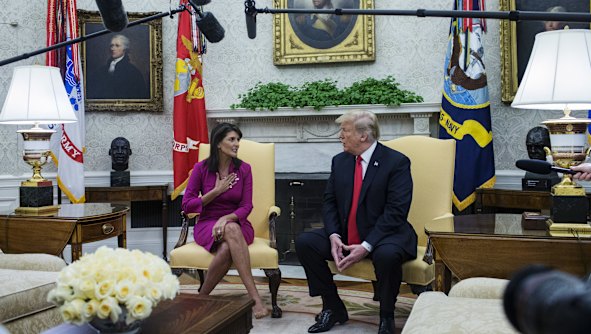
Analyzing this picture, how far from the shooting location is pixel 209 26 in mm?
2445

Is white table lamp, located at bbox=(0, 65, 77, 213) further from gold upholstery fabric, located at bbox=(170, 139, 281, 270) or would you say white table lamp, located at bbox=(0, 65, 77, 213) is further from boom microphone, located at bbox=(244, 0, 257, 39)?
boom microphone, located at bbox=(244, 0, 257, 39)

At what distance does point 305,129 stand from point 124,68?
2208mm

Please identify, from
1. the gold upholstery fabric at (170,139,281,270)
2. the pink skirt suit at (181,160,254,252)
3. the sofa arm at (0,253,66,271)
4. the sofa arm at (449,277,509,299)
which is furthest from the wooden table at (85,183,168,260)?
the sofa arm at (449,277,509,299)

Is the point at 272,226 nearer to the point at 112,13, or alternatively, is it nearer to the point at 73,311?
the point at 73,311

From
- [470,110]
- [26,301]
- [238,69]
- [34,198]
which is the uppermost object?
[238,69]

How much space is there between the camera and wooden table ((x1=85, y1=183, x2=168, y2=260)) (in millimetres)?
5844

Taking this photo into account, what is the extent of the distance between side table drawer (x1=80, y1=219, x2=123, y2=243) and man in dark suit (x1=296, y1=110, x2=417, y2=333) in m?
1.36

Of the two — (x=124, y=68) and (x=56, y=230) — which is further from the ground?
(x=124, y=68)

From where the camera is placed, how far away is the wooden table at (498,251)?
8.54 ft

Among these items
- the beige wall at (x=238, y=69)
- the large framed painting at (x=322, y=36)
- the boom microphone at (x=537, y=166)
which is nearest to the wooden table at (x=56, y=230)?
the beige wall at (x=238, y=69)

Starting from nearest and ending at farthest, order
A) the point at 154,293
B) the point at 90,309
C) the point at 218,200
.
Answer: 1. the point at 90,309
2. the point at 154,293
3. the point at 218,200

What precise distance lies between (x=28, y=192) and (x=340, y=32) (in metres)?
3.59

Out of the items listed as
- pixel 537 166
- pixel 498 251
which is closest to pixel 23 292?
pixel 498 251

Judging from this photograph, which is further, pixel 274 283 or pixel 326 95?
pixel 326 95
